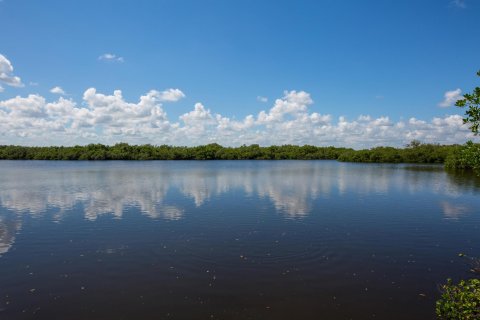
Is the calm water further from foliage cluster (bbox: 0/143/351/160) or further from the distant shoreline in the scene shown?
foliage cluster (bbox: 0/143/351/160)

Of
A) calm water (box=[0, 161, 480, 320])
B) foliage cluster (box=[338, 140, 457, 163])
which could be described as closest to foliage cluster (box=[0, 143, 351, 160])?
foliage cluster (box=[338, 140, 457, 163])

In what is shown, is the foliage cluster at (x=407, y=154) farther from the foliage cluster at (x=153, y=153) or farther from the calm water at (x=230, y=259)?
the calm water at (x=230, y=259)

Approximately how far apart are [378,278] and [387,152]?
130651mm

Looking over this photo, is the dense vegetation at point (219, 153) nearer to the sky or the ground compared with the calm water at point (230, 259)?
nearer to the sky

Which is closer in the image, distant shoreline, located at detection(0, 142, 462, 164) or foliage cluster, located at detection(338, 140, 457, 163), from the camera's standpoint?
foliage cluster, located at detection(338, 140, 457, 163)

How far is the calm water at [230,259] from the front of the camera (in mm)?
10922

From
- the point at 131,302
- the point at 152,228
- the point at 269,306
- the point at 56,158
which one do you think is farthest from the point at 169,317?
the point at 56,158

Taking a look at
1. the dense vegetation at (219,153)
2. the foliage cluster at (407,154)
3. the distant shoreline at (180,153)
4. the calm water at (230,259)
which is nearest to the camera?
the calm water at (230,259)

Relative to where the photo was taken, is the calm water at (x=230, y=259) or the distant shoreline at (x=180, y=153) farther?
the distant shoreline at (x=180, y=153)

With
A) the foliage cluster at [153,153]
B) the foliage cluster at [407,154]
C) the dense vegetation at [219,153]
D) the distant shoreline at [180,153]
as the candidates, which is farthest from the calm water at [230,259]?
the foliage cluster at [153,153]

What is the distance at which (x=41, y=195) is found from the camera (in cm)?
3450

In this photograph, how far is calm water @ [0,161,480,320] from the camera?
10922 millimetres

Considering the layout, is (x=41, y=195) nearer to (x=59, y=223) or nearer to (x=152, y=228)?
(x=59, y=223)

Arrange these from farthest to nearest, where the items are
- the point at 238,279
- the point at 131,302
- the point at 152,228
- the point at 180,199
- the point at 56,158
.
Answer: the point at 56,158
the point at 180,199
the point at 152,228
the point at 238,279
the point at 131,302
